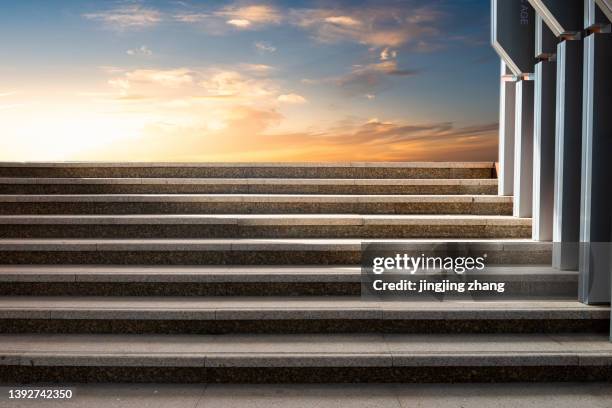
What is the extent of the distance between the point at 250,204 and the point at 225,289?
4.84 ft

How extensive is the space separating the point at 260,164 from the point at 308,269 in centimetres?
238

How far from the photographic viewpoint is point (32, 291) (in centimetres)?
384

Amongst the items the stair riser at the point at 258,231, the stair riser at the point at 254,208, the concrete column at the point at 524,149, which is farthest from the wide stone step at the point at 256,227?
the stair riser at the point at 254,208

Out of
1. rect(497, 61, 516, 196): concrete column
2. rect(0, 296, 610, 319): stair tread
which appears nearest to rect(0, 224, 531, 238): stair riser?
rect(497, 61, 516, 196): concrete column

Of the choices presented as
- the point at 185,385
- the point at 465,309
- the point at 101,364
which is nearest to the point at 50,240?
the point at 101,364

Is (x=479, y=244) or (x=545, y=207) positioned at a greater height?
(x=545, y=207)

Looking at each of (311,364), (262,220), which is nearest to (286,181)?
(262,220)

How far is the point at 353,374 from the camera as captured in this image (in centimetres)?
311

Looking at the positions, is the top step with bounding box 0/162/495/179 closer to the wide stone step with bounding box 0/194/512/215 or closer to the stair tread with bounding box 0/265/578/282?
the wide stone step with bounding box 0/194/512/215

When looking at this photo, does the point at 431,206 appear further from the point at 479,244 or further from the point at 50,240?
the point at 50,240

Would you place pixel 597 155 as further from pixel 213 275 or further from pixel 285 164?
pixel 285 164

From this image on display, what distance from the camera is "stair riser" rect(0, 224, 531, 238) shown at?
15.1ft

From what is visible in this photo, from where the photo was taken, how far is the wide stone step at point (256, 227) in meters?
4.60

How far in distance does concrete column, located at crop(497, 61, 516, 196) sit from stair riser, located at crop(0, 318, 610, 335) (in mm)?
2158
